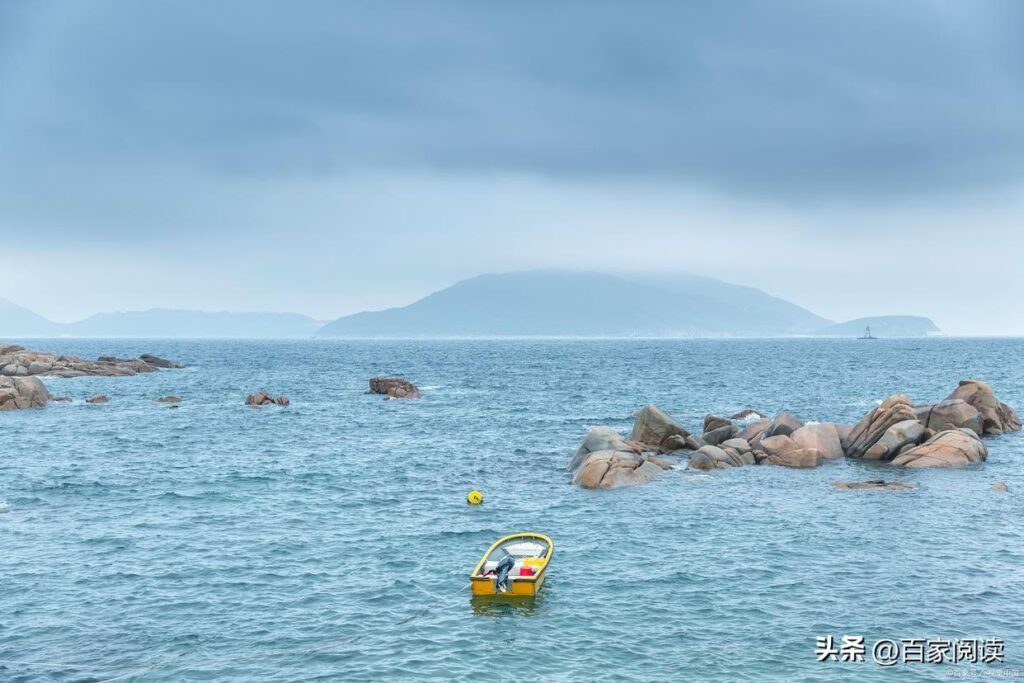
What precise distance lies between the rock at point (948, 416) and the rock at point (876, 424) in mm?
1606

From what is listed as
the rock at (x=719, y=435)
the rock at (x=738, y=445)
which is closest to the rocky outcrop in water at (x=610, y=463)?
the rock at (x=738, y=445)

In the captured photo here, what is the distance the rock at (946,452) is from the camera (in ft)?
143

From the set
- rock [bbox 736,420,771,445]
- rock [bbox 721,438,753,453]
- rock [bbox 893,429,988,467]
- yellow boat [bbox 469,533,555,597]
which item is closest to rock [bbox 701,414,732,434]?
rock [bbox 736,420,771,445]

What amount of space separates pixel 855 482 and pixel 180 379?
98100 millimetres

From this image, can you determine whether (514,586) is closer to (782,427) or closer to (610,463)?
(610,463)

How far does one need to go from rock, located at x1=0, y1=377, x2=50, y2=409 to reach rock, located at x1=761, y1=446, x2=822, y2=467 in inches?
2563

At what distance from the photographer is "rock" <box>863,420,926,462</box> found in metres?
45.1

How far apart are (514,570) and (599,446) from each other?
A: 18915mm

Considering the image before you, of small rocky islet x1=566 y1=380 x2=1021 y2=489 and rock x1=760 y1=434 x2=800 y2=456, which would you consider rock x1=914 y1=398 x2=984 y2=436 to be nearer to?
small rocky islet x1=566 y1=380 x2=1021 y2=489

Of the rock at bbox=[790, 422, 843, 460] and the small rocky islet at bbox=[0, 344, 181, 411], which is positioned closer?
the rock at bbox=[790, 422, 843, 460]

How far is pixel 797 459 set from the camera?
4441 cm

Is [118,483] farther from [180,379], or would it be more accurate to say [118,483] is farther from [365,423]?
[180,379]

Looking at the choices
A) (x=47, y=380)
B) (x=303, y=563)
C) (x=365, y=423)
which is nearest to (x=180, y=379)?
(x=47, y=380)

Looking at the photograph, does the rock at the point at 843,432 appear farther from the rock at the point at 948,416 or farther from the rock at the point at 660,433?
the rock at the point at 660,433
